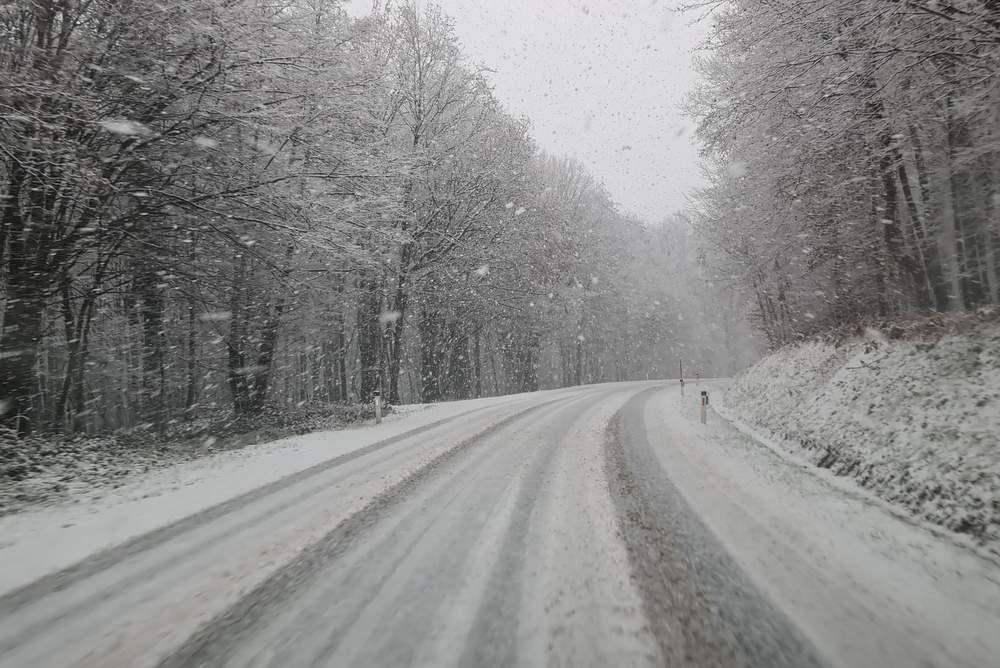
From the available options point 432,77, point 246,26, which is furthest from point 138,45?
point 432,77

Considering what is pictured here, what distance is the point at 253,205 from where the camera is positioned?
909 centimetres

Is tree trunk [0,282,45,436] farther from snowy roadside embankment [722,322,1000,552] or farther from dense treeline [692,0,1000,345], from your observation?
snowy roadside embankment [722,322,1000,552]

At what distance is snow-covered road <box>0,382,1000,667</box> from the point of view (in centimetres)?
257

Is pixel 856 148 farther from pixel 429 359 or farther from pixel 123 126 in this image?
pixel 429 359

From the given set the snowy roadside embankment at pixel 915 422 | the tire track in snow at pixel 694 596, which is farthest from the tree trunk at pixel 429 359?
the tire track in snow at pixel 694 596

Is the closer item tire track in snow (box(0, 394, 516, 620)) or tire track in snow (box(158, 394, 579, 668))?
tire track in snow (box(158, 394, 579, 668))

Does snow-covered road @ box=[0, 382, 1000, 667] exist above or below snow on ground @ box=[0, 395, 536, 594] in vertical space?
below

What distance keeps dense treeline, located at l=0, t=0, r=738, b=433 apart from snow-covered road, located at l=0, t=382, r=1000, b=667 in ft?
17.4

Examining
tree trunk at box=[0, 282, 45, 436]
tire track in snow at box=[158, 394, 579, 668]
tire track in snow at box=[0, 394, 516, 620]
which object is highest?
tree trunk at box=[0, 282, 45, 436]

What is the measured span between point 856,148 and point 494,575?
12.1 metres

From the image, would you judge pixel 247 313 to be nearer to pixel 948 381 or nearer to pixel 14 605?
pixel 14 605

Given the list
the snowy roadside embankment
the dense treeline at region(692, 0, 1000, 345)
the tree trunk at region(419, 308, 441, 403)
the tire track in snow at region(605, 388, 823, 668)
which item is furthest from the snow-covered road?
the tree trunk at region(419, 308, 441, 403)

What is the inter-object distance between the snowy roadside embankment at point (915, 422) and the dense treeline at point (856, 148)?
3658mm

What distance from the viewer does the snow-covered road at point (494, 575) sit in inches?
101
